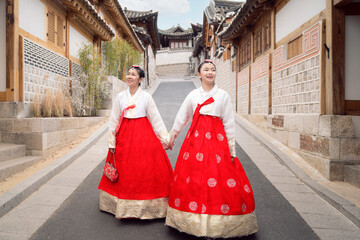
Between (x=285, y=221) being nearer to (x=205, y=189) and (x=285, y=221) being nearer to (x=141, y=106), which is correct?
(x=205, y=189)

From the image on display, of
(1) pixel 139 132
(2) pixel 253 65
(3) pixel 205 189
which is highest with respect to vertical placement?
(2) pixel 253 65

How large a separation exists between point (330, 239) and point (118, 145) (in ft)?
8.86

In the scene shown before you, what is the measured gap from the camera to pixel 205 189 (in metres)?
2.53

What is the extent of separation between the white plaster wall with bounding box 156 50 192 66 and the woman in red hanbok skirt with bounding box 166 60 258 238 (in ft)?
123

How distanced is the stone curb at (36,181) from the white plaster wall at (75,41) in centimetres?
375

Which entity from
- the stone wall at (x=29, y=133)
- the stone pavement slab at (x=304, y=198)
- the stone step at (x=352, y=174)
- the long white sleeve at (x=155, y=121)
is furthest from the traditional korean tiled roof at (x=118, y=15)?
the stone step at (x=352, y=174)

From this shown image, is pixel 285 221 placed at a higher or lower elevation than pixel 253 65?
lower

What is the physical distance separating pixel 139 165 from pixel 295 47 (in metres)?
5.03

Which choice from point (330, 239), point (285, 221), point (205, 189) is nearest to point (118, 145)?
point (205, 189)

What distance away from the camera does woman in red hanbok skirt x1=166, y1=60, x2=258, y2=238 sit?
2.47m

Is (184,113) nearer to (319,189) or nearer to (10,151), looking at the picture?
(319,189)

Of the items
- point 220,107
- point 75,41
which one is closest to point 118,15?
point 75,41

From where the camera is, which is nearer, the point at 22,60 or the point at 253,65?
the point at 22,60

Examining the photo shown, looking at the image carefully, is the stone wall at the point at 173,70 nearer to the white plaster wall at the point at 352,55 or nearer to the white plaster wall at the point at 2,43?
the white plaster wall at the point at 2,43
